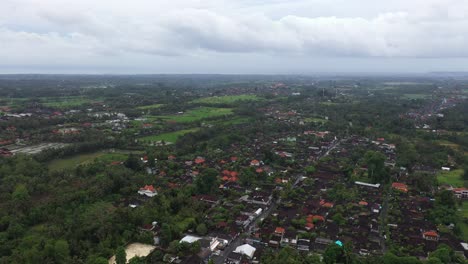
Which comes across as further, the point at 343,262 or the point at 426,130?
the point at 426,130

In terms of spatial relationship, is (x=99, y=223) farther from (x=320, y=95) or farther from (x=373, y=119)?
(x=320, y=95)

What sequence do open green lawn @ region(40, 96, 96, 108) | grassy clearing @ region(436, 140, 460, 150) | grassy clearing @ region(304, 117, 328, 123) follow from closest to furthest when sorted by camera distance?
1. grassy clearing @ region(436, 140, 460, 150)
2. grassy clearing @ region(304, 117, 328, 123)
3. open green lawn @ region(40, 96, 96, 108)

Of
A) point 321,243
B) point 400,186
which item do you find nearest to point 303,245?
point 321,243

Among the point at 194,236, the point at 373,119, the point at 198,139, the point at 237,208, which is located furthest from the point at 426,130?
the point at 194,236

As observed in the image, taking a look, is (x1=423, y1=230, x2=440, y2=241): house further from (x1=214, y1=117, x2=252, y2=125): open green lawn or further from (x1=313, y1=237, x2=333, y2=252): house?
(x1=214, y1=117, x2=252, y2=125): open green lawn

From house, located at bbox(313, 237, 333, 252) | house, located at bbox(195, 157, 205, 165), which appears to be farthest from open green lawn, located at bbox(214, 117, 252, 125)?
house, located at bbox(313, 237, 333, 252)

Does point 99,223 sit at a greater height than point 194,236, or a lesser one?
greater
